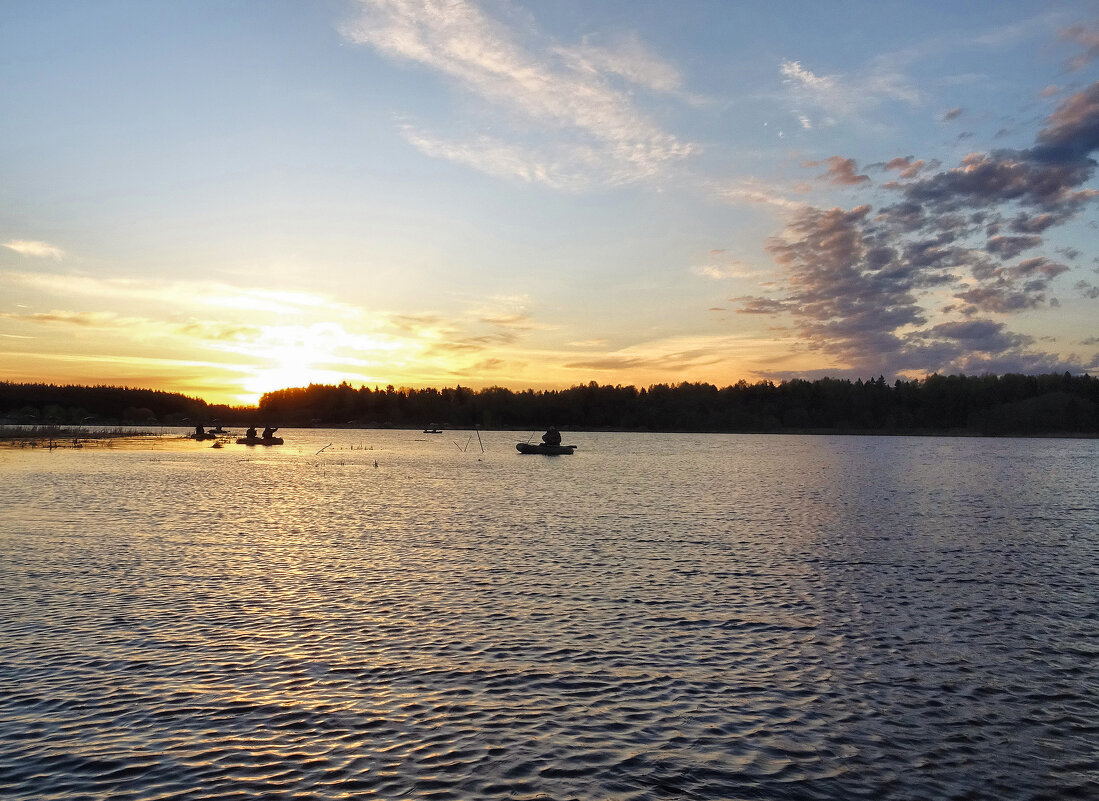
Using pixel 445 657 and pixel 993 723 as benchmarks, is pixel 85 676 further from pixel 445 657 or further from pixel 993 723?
pixel 993 723

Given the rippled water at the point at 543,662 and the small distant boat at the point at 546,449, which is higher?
the small distant boat at the point at 546,449

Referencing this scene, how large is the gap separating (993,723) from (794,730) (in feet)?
14.9

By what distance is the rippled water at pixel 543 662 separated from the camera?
13.1m

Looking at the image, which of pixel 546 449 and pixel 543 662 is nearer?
pixel 543 662

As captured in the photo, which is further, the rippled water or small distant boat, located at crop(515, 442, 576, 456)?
small distant boat, located at crop(515, 442, 576, 456)

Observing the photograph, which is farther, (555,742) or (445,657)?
(445,657)

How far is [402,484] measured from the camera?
3339 inches

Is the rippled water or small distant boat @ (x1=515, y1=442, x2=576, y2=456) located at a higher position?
small distant boat @ (x1=515, y1=442, x2=576, y2=456)

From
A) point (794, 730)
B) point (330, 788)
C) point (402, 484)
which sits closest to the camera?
point (330, 788)

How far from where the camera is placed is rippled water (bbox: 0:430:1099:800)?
1305 cm

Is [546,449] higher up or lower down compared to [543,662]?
higher up

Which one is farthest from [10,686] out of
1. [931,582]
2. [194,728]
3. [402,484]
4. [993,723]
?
[402,484]

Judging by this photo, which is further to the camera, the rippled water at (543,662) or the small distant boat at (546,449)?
the small distant boat at (546,449)

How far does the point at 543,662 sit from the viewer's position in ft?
63.4
